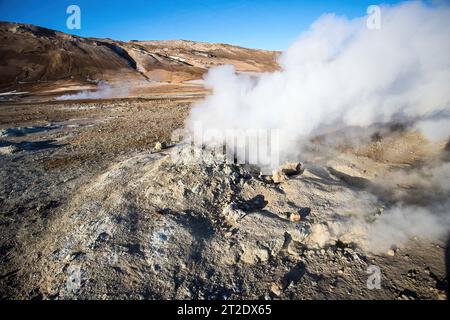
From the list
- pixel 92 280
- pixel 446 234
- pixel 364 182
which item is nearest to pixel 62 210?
pixel 92 280

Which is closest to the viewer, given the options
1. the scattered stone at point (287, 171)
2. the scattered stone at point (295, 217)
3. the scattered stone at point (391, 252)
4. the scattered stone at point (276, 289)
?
the scattered stone at point (276, 289)

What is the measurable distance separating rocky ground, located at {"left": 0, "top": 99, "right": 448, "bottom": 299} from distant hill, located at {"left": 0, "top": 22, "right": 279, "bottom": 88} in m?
47.0

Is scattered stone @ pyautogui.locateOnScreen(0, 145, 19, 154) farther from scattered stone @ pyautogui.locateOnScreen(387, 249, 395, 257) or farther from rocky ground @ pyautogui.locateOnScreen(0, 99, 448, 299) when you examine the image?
scattered stone @ pyautogui.locateOnScreen(387, 249, 395, 257)

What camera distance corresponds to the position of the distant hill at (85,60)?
50781 mm

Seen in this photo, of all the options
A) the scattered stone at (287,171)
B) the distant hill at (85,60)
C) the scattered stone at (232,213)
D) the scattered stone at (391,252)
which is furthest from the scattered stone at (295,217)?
the distant hill at (85,60)

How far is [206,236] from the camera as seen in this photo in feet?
15.0

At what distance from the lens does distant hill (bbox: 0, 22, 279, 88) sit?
50.8 meters

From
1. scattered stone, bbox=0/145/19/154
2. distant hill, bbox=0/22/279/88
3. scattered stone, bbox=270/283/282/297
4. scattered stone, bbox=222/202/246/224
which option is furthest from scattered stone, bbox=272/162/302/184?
distant hill, bbox=0/22/279/88

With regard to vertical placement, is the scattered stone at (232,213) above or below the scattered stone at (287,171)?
below

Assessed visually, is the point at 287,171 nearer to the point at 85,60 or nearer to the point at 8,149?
the point at 8,149

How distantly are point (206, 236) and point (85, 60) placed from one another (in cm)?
6481

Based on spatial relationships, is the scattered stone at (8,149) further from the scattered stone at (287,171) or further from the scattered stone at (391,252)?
the scattered stone at (391,252)

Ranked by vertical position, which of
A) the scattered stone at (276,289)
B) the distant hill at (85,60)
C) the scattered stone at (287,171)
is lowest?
the scattered stone at (276,289)

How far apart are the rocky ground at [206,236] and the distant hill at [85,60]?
47.0 m
